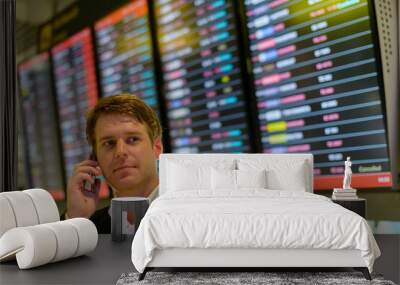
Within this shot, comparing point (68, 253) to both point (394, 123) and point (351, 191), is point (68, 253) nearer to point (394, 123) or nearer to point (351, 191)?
point (351, 191)

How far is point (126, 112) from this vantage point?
549 cm

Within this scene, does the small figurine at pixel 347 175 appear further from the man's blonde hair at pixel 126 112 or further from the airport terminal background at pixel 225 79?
the man's blonde hair at pixel 126 112

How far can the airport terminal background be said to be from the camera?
197 inches

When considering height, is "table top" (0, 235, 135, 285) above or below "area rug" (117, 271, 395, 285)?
above

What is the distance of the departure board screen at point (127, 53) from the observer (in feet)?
18.2

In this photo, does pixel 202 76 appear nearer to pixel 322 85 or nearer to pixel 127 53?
pixel 127 53

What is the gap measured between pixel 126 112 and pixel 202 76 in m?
0.86

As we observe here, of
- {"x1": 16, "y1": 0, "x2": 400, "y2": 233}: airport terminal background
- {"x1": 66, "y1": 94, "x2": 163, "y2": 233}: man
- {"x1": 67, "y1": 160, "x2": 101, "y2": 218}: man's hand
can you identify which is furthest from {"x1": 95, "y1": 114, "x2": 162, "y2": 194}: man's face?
{"x1": 16, "y1": 0, "x2": 400, "y2": 233}: airport terminal background

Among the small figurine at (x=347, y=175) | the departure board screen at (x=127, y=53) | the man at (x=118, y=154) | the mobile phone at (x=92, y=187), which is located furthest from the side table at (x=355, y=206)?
the mobile phone at (x=92, y=187)

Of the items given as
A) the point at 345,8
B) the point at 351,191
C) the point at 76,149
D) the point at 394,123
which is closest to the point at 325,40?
the point at 345,8

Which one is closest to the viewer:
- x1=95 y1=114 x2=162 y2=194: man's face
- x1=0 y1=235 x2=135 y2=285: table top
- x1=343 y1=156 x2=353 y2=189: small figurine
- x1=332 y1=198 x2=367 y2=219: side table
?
x1=0 y1=235 x2=135 y2=285: table top

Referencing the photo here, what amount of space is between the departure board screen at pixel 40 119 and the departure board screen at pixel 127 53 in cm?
62

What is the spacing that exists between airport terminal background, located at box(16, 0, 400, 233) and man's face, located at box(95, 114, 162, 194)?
237mm

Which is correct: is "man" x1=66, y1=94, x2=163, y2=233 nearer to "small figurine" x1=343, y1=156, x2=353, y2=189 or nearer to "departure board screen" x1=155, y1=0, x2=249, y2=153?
"departure board screen" x1=155, y1=0, x2=249, y2=153
